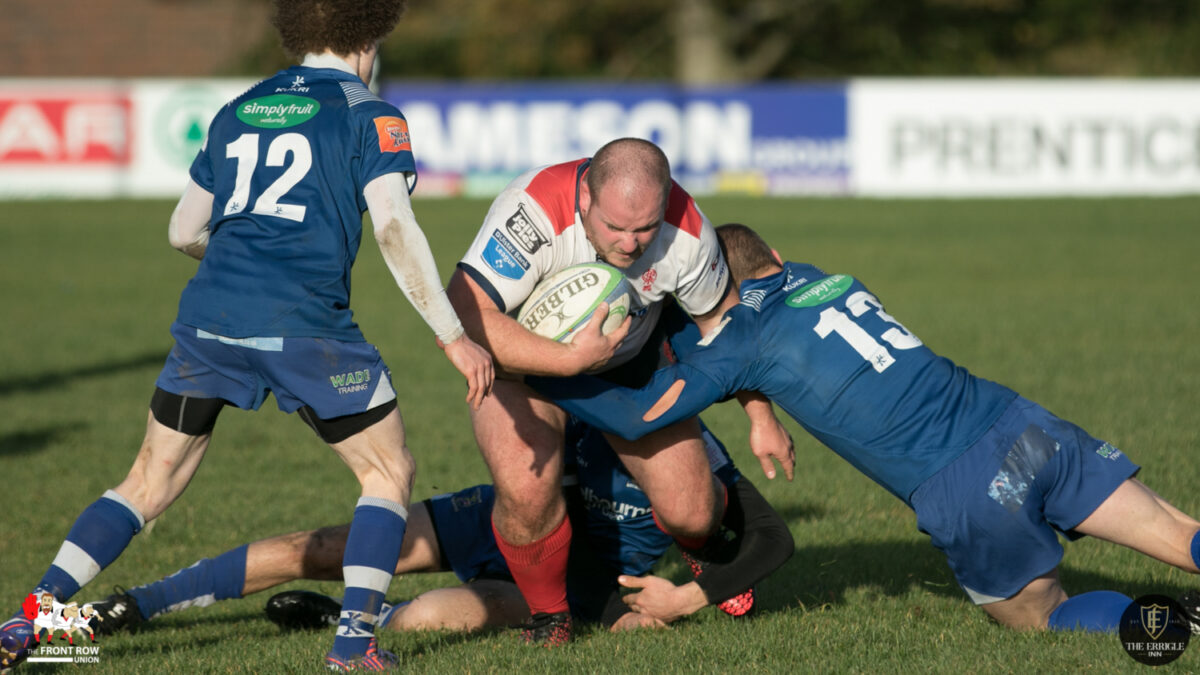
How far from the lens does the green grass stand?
4.57 meters

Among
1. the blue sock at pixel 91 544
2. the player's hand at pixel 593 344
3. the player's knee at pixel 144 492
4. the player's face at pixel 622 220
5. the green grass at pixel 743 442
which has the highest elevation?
the player's face at pixel 622 220

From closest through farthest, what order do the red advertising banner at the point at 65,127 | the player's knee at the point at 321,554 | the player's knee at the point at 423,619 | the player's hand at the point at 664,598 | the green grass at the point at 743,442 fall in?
the green grass at the point at 743,442 → the player's hand at the point at 664,598 → the player's knee at the point at 423,619 → the player's knee at the point at 321,554 → the red advertising banner at the point at 65,127

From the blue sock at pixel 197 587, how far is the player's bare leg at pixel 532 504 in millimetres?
1036

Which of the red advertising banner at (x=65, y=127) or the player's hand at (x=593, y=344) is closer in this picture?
the player's hand at (x=593, y=344)

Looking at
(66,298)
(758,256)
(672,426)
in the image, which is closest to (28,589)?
(672,426)

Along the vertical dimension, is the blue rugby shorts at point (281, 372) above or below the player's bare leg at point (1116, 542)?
above

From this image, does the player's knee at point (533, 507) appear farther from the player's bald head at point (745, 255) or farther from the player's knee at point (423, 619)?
the player's bald head at point (745, 255)

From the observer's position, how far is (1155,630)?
423cm

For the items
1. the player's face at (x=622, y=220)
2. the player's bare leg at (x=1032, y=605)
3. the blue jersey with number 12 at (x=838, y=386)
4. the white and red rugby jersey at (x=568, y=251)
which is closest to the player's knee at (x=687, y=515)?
the blue jersey with number 12 at (x=838, y=386)

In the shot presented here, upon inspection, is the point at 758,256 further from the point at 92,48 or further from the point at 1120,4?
the point at 92,48

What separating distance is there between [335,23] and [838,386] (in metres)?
2.11

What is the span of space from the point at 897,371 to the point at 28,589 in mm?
3737

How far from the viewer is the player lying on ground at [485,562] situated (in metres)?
4.93

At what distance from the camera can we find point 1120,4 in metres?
37.0
